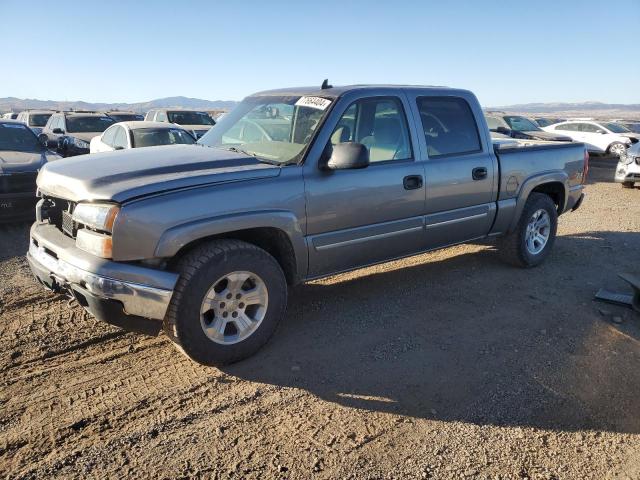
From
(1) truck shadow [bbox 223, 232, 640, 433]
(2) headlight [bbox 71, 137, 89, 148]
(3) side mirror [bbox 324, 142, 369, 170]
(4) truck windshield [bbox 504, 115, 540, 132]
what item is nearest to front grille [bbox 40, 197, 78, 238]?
(1) truck shadow [bbox 223, 232, 640, 433]

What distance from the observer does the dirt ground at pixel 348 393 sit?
8.48 ft

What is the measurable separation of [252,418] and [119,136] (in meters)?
8.67

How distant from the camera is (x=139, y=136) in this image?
1002 centimetres

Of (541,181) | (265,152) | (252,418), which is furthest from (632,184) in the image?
(252,418)

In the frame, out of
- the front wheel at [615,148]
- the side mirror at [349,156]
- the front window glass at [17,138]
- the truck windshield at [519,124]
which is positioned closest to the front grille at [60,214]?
the side mirror at [349,156]

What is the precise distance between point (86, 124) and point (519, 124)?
15138mm

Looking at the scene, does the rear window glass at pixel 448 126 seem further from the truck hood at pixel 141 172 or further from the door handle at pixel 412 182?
the truck hood at pixel 141 172

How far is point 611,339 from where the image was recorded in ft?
13.2

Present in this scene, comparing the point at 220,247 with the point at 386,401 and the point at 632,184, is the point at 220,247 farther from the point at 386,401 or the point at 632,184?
the point at 632,184

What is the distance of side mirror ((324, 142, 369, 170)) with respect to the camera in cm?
355

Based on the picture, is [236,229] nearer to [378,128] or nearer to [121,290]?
[121,290]

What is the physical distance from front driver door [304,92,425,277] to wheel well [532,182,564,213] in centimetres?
213

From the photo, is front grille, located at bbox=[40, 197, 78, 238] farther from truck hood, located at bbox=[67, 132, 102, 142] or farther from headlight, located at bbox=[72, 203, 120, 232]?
truck hood, located at bbox=[67, 132, 102, 142]

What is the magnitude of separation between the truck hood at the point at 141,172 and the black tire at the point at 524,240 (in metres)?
3.15
